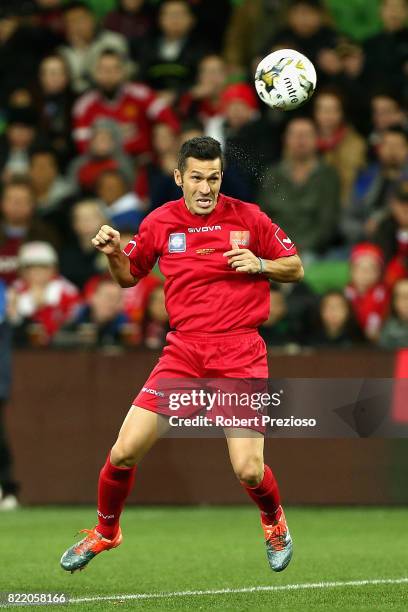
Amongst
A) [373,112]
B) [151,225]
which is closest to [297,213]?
[373,112]

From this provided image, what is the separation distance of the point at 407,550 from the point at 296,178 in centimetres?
511

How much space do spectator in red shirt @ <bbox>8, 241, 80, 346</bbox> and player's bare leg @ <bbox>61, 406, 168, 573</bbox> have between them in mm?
5204

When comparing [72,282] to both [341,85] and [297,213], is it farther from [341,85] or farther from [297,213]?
[341,85]

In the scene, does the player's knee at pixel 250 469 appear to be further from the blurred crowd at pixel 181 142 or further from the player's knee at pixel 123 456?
the blurred crowd at pixel 181 142

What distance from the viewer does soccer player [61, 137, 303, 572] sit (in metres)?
7.09

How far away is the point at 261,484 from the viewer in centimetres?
722

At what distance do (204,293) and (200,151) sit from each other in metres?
0.68

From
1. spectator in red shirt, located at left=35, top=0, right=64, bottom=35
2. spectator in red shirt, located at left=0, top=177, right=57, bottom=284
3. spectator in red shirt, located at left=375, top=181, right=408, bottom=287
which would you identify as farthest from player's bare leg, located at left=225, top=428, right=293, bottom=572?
spectator in red shirt, located at left=35, top=0, right=64, bottom=35

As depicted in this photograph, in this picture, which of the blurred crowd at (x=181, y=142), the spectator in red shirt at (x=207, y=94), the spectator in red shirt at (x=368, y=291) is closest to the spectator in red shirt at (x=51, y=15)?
the blurred crowd at (x=181, y=142)

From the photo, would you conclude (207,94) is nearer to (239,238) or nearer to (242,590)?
(239,238)

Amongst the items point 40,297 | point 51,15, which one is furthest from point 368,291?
point 51,15

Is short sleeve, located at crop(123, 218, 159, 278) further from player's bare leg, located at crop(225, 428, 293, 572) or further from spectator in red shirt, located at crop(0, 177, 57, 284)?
spectator in red shirt, located at crop(0, 177, 57, 284)

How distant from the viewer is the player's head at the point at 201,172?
23.2ft

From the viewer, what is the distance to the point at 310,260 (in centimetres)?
1316
